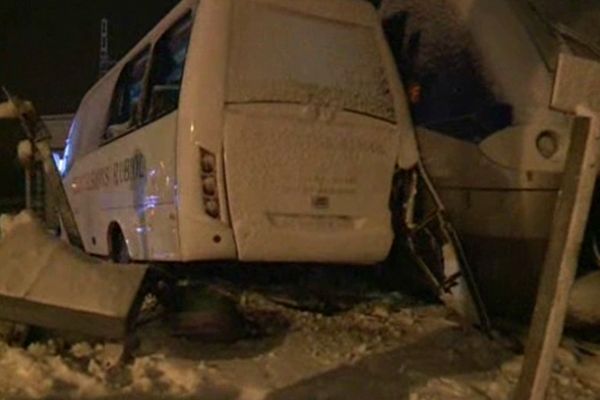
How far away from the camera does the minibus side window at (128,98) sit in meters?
7.05

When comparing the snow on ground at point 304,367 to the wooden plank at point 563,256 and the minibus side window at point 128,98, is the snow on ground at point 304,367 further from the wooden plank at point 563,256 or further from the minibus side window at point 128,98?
the minibus side window at point 128,98

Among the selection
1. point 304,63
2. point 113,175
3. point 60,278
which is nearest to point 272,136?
point 304,63

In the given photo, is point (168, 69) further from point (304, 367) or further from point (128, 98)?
point (304, 367)

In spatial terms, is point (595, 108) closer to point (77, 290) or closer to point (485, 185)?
point (485, 185)

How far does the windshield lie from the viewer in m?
5.68

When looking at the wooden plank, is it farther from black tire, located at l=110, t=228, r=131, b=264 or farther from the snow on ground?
black tire, located at l=110, t=228, r=131, b=264

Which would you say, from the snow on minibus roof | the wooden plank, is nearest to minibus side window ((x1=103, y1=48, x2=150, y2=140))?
the snow on minibus roof

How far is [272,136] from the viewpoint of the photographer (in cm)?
561

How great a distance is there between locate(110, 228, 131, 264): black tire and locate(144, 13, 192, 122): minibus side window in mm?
1343

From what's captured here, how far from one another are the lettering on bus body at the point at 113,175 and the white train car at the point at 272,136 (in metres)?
0.06

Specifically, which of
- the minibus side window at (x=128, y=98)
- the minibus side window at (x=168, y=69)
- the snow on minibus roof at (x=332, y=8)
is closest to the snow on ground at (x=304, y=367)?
the minibus side window at (x=168, y=69)

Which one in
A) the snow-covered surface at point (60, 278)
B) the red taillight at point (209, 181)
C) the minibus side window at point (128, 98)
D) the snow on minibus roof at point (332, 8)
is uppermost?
the snow on minibus roof at point (332, 8)

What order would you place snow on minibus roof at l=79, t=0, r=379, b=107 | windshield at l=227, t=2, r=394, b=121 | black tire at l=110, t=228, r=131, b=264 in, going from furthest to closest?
black tire at l=110, t=228, r=131, b=264, snow on minibus roof at l=79, t=0, r=379, b=107, windshield at l=227, t=2, r=394, b=121

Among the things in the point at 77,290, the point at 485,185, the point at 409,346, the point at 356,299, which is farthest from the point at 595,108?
the point at 356,299
